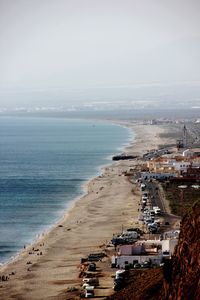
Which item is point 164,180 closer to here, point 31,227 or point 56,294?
point 31,227

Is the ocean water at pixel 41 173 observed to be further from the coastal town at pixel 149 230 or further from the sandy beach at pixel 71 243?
the coastal town at pixel 149 230

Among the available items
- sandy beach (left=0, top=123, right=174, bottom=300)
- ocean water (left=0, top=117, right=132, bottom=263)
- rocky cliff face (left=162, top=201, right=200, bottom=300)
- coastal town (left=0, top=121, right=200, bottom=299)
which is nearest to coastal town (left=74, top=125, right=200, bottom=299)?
coastal town (left=0, top=121, right=200, bottom=299)

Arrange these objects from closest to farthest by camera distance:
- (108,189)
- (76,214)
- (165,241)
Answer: (165,241) → (76,214) → (108,189)

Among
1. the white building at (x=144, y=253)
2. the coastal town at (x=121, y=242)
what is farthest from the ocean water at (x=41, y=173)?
the white building at (x=144, y=253)

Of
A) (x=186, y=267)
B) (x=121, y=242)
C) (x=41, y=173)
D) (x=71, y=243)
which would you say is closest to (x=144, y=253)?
(x=121, y=242)

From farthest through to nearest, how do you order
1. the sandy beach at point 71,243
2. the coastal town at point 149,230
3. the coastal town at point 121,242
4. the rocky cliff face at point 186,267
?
the coastal town at point 149,230 → the sandy beach at point 71,243 → the coastal town at point 121,242 → the rocky cliff face at point 186,267

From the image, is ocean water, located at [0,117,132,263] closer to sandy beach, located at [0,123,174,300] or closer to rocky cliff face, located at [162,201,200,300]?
sandy beach, located at [0,123,174,300]

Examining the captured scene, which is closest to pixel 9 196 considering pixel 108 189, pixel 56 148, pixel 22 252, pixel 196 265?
pixel 108 189
